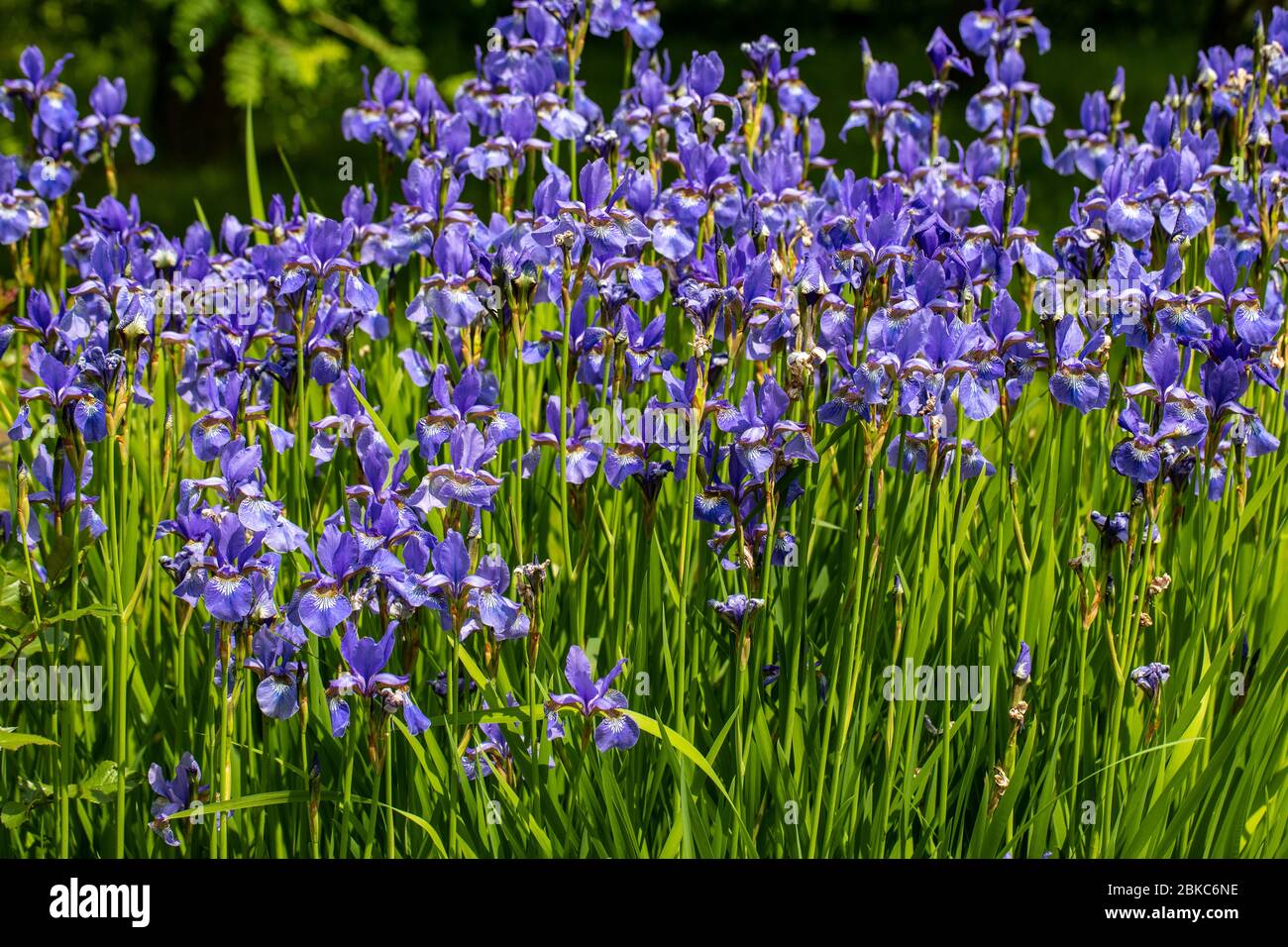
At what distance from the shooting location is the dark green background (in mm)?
8672

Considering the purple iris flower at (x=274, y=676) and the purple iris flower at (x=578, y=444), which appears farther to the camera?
the purple iris flower at (x=578, y=444)

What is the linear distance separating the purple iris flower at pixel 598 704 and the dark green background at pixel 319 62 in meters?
3.92

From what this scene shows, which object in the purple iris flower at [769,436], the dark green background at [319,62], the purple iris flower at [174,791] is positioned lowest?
the purple iris flower at [174,791]

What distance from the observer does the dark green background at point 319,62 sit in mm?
8672

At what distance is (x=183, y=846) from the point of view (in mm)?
2998

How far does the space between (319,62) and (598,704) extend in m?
7.53

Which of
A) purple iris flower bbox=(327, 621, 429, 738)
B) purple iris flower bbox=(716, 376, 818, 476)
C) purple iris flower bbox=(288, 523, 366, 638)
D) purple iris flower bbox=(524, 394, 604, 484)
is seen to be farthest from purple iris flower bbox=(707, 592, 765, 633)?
purple iris flower bbox=(288, 523, 366, 638)

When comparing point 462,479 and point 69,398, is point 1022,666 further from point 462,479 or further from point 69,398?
point 69,398

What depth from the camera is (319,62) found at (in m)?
9.16

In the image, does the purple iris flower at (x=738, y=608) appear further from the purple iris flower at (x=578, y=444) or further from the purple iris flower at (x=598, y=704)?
the purple iris flower at (x=578, y=444)

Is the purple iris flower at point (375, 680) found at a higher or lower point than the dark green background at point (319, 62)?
lower

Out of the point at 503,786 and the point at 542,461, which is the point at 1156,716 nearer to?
the point at 503,786

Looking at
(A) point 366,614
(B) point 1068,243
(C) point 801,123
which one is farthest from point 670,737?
(C) point 801,123

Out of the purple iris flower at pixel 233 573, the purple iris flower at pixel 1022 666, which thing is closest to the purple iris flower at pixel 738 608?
the purple iris flower at pixel 1022 666
